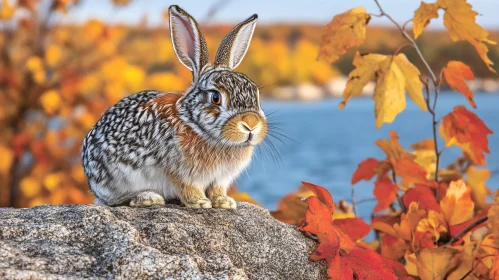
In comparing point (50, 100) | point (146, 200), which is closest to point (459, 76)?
point (146, 200)

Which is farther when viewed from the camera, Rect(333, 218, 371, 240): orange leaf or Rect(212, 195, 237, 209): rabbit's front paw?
Rect(333, 218, 371, 240): orange leaf

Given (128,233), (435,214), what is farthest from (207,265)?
(435,214)

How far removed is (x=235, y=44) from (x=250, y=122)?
1.82 feet

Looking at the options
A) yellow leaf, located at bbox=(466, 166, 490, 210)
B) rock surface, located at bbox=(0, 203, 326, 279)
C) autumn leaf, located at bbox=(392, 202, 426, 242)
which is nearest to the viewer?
rock surface, located at bbox=(0, 203, 326, 279)

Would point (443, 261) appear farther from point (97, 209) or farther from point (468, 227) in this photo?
point (97, 209)

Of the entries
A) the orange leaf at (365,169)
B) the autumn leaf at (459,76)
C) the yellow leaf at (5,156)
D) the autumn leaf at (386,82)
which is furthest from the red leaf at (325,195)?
the yellow leaf at (5,156)

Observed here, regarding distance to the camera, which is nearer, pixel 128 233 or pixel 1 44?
pixel 128 233

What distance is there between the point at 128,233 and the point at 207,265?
30 cm

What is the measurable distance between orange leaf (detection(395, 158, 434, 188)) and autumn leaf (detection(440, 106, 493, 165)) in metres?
0.23

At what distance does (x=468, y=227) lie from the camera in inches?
115

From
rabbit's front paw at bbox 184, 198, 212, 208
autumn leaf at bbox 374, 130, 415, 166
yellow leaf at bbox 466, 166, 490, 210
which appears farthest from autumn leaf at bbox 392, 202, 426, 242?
yellow leaf at bbox 466, 166, 490, 210

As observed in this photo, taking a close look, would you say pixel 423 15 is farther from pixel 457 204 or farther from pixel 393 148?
pixel 457 204

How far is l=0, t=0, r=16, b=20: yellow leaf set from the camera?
26.6 feet

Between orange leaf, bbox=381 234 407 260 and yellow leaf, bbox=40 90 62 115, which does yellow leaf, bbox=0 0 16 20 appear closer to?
yellow leaf, bbox=40 90 62 115
